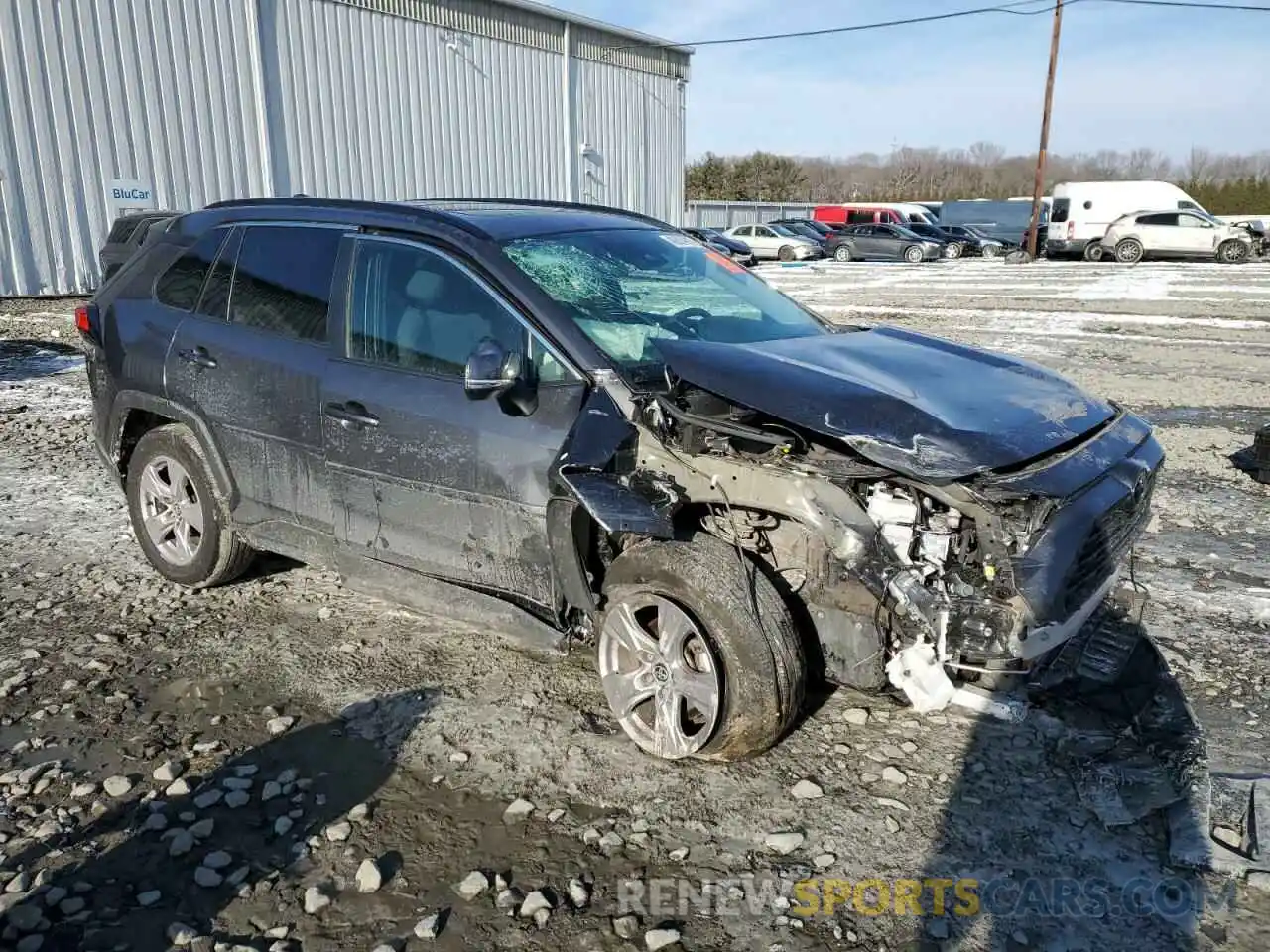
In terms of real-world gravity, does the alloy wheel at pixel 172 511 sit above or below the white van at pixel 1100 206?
below

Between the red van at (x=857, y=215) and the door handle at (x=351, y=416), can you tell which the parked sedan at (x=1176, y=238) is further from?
the door handle at (x=351, y=416)

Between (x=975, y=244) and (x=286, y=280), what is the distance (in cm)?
3492

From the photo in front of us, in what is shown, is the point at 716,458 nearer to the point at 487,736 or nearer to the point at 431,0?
the point at 487,736

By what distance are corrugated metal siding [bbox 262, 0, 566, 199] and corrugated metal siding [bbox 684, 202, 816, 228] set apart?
52.1 ft

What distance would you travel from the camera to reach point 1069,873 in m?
2.71

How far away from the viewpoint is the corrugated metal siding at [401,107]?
753 inches

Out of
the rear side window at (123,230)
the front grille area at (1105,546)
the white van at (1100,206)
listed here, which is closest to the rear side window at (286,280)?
the front grille area at (1105,546)

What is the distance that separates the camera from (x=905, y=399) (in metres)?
3.15

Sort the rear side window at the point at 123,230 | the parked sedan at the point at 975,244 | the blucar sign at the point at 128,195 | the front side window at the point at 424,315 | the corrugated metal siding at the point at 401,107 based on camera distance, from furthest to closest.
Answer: the parked sedan at the point at 975,244, the corrugated metal siding at the point at 401,107, the blucar sign at the point at 128,195, the rear side window at the point at 123,230, the front side window at the point at 424,315

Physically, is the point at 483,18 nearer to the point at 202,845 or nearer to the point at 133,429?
the point at 133,429

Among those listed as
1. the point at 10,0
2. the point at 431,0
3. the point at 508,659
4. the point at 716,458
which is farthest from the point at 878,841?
the point at 431,0

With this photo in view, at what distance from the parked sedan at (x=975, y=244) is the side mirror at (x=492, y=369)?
3457cm

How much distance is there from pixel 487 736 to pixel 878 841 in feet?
4.57

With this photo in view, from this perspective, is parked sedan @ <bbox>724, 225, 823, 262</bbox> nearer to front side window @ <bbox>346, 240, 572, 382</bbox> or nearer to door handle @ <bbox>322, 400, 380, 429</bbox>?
front side window @ <bbox>346, 240, 572, 382</bbox>
